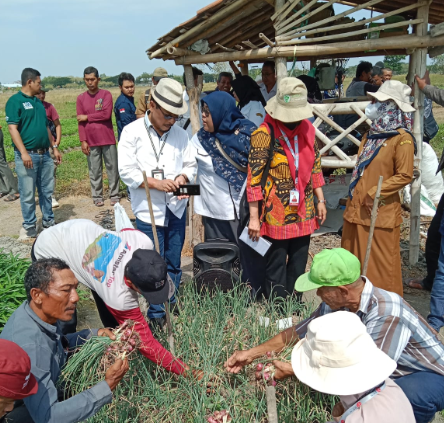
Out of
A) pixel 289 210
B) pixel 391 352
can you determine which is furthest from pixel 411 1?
pixel 391 352

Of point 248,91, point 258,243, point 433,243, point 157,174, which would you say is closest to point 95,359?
point 258,243

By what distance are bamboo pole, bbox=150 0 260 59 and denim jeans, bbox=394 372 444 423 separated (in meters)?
3.68

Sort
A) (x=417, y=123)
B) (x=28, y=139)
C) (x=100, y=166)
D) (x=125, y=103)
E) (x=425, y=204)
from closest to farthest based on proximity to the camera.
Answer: (x=417, y=123) → (x=28, y=139) → (x=425, y=204) → (x=125, y=103) → (x=100, y=166)

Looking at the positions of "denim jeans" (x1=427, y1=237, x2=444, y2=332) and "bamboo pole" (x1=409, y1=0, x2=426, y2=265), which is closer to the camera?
"denim jeans" (x1=427, y1=237, x2=444, y2=332)

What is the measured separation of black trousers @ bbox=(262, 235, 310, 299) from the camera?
137 inches

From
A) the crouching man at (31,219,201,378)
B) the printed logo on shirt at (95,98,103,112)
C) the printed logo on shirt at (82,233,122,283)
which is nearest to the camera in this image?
the crouching man at (31,219,201,378)

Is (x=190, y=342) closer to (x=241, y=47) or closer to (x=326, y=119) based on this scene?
(x=326, y=119)

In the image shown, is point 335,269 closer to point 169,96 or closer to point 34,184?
point 169,96

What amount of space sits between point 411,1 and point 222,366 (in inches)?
169

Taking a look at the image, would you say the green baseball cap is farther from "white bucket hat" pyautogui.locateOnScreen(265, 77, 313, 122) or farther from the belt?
the belt

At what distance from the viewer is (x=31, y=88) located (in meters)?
5.69

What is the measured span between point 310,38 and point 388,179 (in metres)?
1.79

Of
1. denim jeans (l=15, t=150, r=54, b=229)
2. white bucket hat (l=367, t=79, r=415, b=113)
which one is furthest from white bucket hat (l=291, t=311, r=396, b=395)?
denim jeans (l=15, t=150, r=54, b=229)

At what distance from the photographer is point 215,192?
389cm
